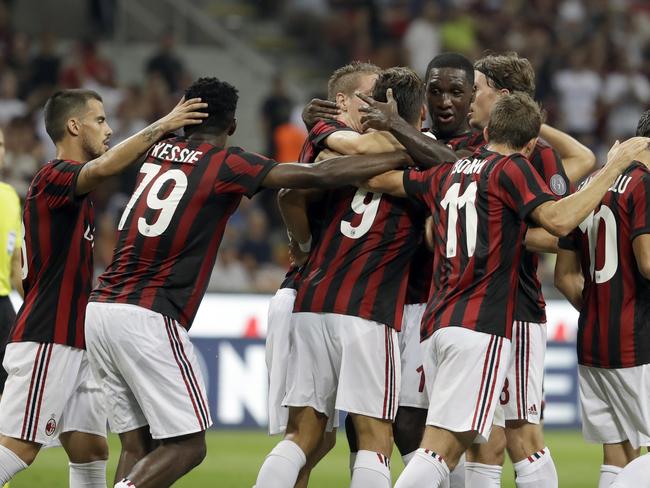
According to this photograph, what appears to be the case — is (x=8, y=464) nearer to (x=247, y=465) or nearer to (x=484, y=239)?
(x=484, y=239)

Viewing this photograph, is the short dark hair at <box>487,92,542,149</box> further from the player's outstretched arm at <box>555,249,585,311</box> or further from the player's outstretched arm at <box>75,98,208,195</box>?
the player's outstretched arm at <box>75,98,208,195</box>

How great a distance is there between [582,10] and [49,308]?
14.5 m

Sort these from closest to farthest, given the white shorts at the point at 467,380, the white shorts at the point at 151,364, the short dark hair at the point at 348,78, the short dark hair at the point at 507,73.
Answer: the white shorts at the point at 467,380 < the white shorts at the point at 151,364 < the short dark hair at the point at 348,78 < the short dark hair at the point at 507,73

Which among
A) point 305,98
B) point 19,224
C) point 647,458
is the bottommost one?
point 647,458

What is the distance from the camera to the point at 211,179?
6035 mm

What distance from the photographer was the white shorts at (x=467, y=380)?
568 centimetres

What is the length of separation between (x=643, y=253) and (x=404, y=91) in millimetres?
1439

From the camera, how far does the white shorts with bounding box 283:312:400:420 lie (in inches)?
237

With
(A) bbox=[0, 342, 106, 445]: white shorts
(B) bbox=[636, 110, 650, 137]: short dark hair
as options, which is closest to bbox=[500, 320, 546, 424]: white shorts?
(B) bbox=[636, 110, 650, 137]: short dark hair

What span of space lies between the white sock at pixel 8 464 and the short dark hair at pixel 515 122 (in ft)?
9.72

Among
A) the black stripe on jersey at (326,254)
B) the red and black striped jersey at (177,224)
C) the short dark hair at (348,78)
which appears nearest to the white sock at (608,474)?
the black stripe on jersey at (326,254)

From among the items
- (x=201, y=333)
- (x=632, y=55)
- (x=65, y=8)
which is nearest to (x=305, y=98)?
(x=65, y=8)

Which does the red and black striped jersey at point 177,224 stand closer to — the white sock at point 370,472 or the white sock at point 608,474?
the white sock at point 370,472

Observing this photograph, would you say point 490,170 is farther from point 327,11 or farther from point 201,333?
point 327,11
